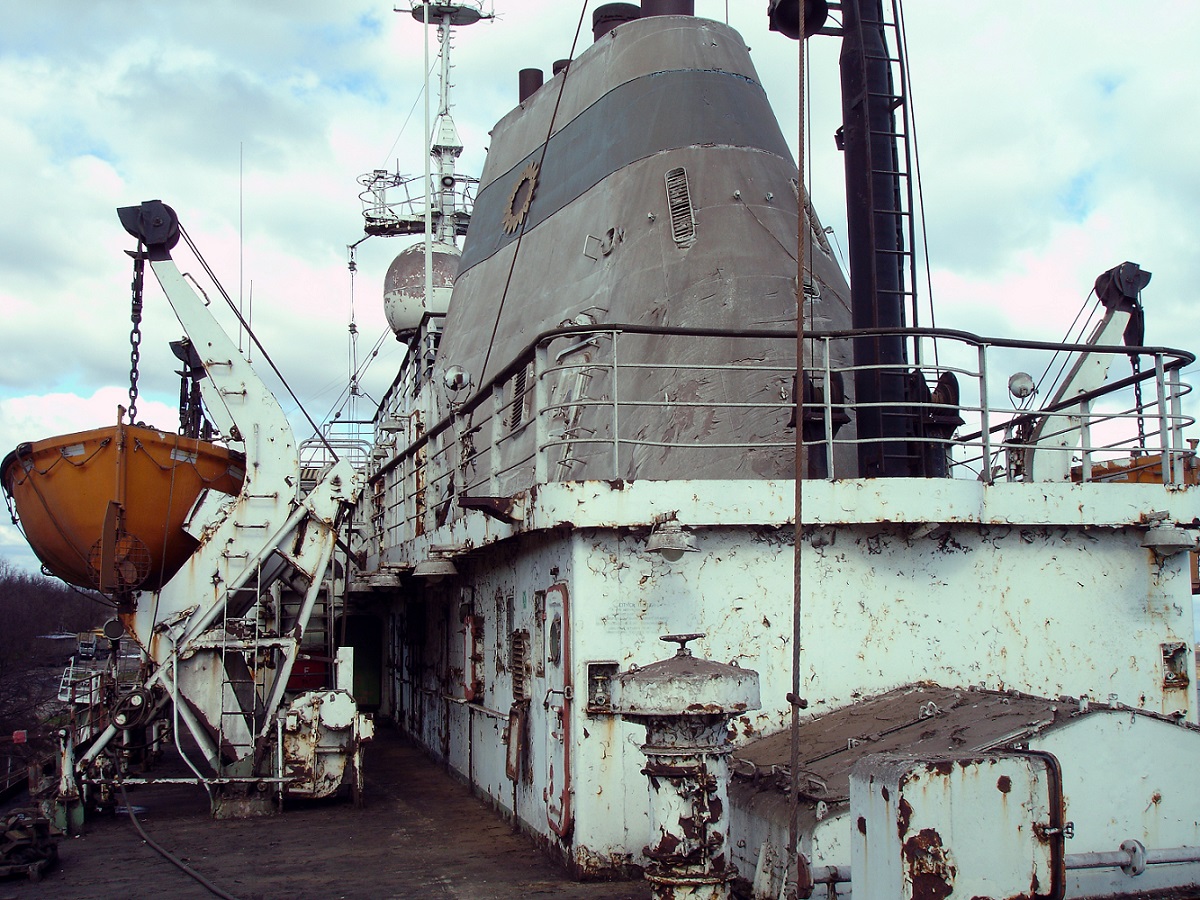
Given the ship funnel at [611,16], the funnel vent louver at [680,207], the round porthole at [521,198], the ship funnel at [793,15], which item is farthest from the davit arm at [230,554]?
the ship funnel at [793,15]

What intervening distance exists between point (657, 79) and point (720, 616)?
5.29m

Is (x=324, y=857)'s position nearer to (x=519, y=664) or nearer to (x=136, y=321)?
(x=519, y=664)

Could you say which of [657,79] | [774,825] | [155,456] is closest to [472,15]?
[657,79]

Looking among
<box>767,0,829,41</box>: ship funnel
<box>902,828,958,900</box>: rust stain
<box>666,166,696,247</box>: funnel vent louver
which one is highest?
<box>767,0,829,41</box>: ship funnel

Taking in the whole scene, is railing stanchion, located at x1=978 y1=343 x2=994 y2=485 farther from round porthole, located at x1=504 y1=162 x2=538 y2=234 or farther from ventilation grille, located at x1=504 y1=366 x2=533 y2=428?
round porthole, located at x1=504 y1=162 x2=538 y2=234

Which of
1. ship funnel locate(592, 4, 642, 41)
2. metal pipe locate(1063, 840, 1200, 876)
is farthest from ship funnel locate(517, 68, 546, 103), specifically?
metal pipe locate(1063, 840, 1200, 876)

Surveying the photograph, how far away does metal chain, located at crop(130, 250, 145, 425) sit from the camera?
32.7 feet

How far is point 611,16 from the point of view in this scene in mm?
11727

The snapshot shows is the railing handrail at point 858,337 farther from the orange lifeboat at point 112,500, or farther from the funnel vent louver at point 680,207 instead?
the orange lifeboat at point 112,500

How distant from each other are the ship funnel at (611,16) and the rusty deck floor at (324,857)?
25.1 feet

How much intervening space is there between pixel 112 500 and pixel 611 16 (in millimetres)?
6753

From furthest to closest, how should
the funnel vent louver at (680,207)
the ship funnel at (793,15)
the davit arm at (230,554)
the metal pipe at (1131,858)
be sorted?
the davit arm at (230,554) < the funnel vent louver at (680,207) < the ship funnel at (793,15) < the metal pipe at (1131,858)

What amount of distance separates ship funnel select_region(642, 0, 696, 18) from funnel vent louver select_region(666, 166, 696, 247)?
85.7 inches

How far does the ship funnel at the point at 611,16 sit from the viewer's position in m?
11.7
